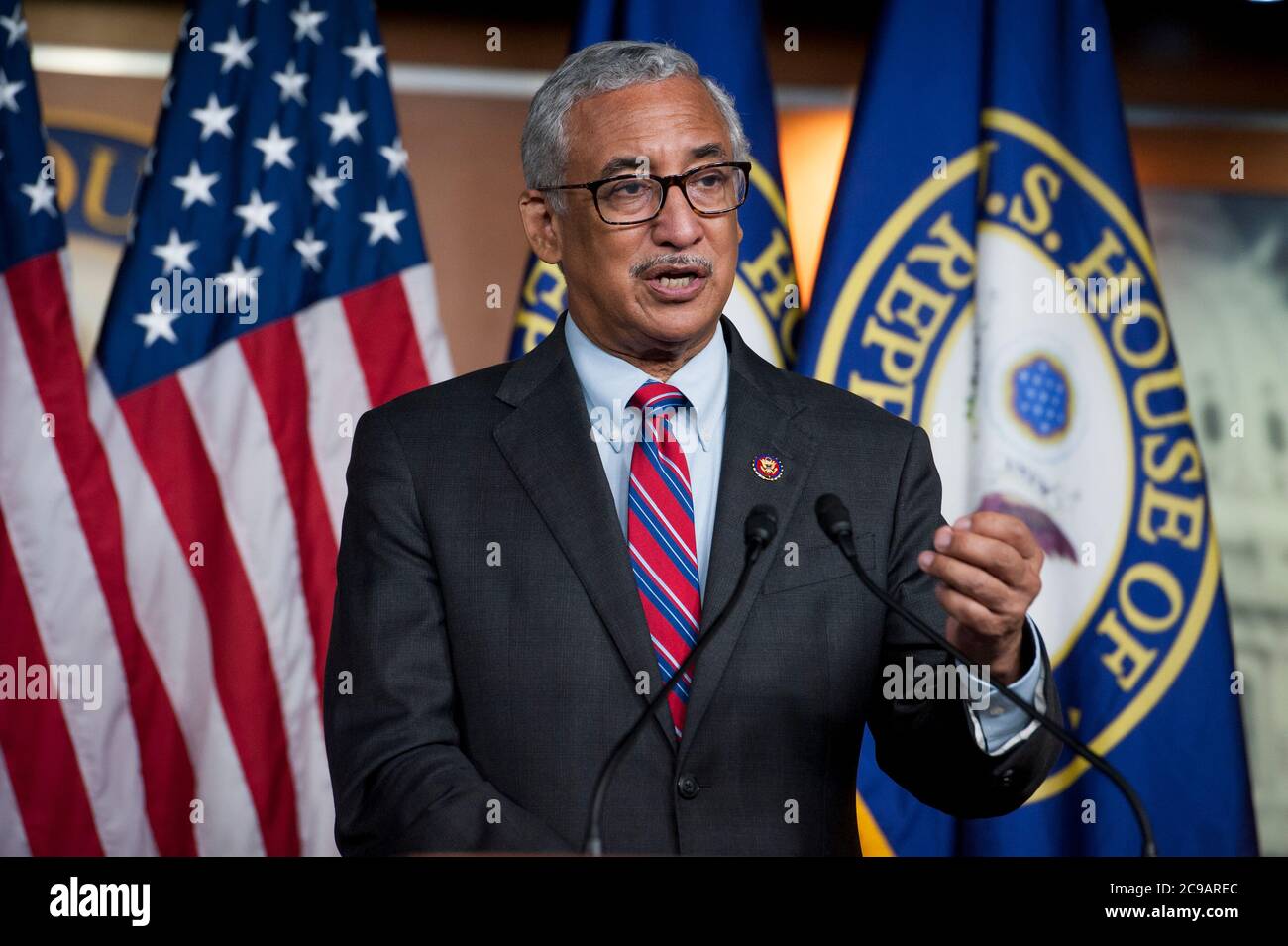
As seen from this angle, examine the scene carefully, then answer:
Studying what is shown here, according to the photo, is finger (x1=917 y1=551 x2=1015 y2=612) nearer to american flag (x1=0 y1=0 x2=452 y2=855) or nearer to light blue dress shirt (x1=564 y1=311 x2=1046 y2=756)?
light blue dress shirt (x1=564 y1=311 x2=1046 y2=756)

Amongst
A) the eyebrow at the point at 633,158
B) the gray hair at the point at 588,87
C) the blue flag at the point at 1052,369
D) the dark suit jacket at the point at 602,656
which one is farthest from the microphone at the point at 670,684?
the blue flag at the point at 1052,369

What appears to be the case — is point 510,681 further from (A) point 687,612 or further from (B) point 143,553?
(B) point 143,553

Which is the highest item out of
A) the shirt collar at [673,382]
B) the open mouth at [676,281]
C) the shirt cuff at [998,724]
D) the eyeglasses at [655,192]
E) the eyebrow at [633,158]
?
the eyebrow at [633,158]

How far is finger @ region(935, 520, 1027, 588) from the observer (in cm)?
132

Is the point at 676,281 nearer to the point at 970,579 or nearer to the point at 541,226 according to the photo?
the point at 541,226

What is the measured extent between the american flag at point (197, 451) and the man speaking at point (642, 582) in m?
1.42

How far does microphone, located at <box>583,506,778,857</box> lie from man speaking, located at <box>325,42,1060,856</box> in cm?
23

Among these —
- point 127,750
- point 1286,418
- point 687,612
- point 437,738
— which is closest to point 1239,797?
point 1286,418

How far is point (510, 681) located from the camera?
5.59 feet

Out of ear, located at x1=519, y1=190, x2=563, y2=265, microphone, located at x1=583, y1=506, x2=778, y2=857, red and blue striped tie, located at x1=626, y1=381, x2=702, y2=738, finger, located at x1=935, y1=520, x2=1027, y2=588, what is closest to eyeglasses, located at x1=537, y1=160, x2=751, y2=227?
ear, located at x1=519, y1=190, x2=563, y2=265

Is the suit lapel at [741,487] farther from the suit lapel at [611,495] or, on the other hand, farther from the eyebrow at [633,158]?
the eyebrow at [633,158]

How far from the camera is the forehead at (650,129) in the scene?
1.89 meters

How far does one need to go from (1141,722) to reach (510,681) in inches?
79.6
